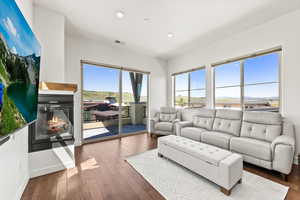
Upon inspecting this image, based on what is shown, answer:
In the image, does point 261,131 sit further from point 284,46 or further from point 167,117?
point 167,117

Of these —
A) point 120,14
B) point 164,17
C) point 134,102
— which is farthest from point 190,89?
point 120,14

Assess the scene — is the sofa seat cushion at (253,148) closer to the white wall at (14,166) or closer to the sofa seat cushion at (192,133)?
the sofa seat cushion at (192,133)

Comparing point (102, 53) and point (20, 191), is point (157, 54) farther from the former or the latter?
point (20, 191)

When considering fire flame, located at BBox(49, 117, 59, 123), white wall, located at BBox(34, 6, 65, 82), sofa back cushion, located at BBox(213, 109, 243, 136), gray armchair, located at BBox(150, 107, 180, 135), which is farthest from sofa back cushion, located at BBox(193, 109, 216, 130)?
white wall, located at BBox(34, 6, 65, 82)

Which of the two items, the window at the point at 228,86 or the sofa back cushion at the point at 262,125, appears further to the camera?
the window at the point at 228,86

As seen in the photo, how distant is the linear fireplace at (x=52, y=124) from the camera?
212 centimetres

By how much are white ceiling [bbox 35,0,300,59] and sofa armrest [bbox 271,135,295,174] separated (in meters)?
2.37

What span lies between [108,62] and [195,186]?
376 centimetres

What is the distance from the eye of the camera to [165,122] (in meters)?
4.25

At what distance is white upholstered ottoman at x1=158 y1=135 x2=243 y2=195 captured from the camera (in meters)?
1.66

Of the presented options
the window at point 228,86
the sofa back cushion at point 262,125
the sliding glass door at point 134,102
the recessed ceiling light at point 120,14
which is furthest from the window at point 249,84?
the recessed ceiling light at point 120,14

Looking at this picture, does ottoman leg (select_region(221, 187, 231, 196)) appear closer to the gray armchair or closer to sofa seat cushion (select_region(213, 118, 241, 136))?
sofa seat cushion (select_region(213, 118, 241, 136))

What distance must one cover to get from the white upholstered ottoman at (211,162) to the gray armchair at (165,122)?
159cm

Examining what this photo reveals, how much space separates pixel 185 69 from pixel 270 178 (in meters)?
3.57
